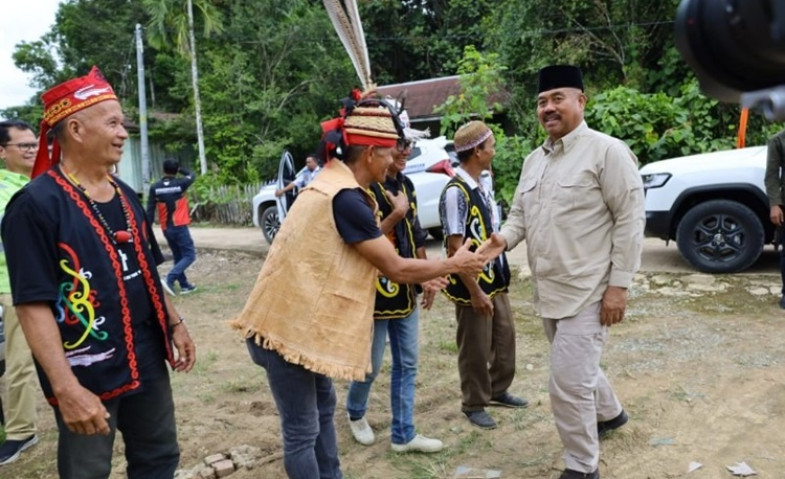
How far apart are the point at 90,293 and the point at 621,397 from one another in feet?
10.9

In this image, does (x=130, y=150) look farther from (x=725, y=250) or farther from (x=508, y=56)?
(x=725, y=250)

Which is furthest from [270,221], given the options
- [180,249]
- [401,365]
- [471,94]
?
[401,365]

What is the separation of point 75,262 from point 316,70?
781 inches

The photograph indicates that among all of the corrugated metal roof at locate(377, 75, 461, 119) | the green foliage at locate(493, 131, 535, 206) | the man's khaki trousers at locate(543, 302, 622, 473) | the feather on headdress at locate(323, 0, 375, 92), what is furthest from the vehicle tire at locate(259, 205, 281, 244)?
the man's khaki trousers at locate(543, 302, 622, 473)

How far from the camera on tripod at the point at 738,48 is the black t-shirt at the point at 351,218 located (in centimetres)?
142

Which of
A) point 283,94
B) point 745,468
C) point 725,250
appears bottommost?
point 745,468

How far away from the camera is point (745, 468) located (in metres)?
3.30

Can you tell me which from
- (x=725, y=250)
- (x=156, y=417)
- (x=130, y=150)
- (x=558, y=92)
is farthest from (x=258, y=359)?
(x=130, y=150)

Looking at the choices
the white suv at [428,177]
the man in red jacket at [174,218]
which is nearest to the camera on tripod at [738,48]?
the man in red jacket at [174,218]

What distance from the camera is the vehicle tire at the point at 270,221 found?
1235cm

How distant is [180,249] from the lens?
8758 mm

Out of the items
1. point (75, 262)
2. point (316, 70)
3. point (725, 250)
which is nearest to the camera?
point (75, 262)

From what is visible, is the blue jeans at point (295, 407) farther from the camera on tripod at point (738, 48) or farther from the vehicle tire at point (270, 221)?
the vehicle tire at point (270, 221)

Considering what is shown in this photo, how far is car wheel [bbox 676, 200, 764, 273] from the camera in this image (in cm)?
697
